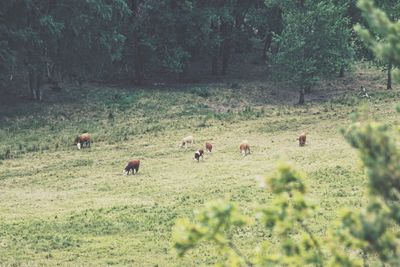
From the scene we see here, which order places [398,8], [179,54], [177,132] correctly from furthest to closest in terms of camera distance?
[179,54], [398,8], [177,132]

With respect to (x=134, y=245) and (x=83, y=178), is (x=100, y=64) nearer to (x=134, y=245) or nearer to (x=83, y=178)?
(x=83, y=178)

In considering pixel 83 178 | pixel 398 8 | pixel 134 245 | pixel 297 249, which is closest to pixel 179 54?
pixel 398 8

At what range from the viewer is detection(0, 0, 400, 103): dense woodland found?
47688 millimetres

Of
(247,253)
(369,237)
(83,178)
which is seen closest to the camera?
(369,237)

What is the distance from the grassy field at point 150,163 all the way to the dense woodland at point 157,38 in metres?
3.00

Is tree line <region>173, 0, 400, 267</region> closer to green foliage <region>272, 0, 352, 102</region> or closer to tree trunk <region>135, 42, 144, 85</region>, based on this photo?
green foliage <region>272, 0, 352, 102</region>

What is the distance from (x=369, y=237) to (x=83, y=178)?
26.7 metres

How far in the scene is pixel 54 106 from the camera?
4906cm

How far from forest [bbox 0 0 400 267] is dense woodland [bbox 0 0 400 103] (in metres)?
0.17

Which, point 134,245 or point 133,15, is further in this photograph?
point 133,15

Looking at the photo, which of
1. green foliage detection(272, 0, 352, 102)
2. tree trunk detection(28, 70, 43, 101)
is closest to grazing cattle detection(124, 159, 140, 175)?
tree trunk detection(28, 70, 43, 101)

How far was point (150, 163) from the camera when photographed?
113ft

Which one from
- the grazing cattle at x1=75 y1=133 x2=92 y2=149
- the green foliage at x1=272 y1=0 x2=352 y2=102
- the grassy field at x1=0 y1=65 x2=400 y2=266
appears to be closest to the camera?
the grassy field at x1=0 y1=65 x2=400 y2=266

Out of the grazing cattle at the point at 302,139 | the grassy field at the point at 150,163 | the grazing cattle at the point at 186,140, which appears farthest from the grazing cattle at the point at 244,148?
the grazing cattle at the point at 186,140
